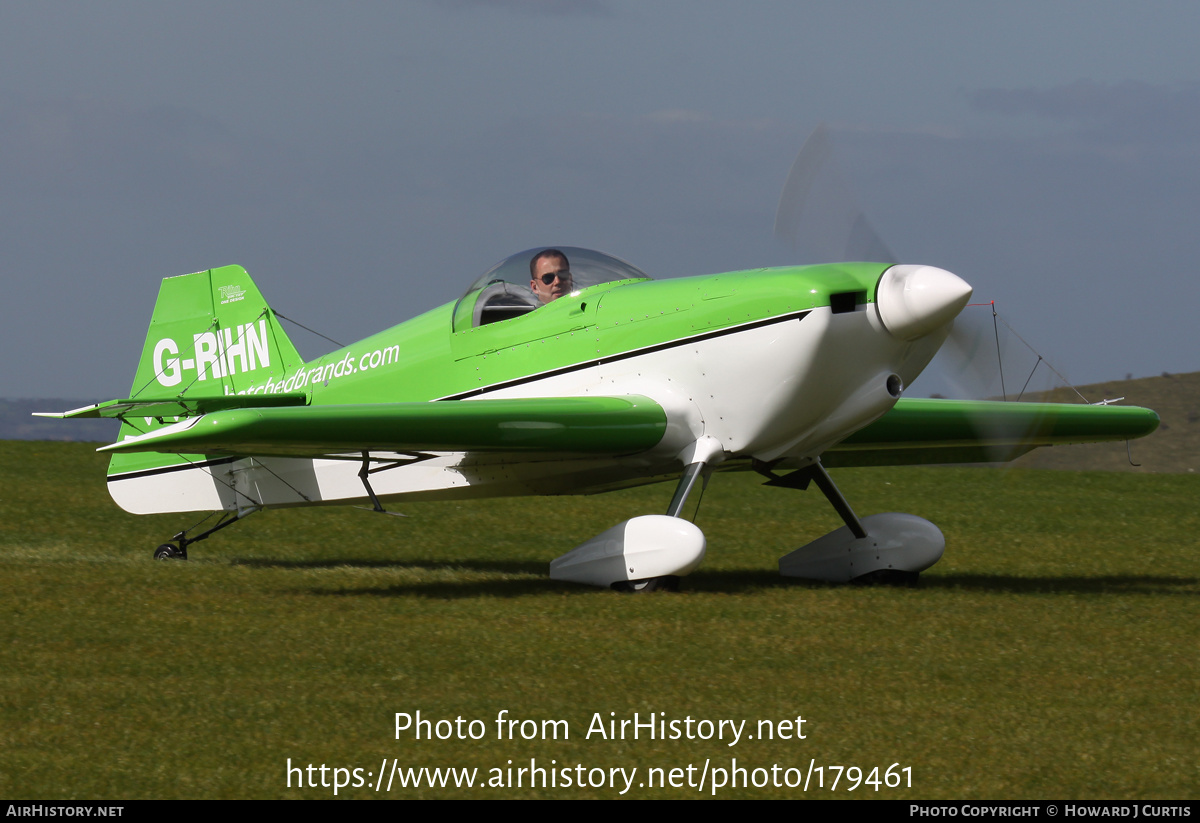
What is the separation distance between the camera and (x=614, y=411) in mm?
9000

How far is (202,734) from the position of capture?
17.5 ft

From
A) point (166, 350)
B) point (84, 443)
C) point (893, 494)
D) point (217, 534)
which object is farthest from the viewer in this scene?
point (84, 443)

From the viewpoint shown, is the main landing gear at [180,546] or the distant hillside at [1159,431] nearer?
the main landing gear at [180,546]

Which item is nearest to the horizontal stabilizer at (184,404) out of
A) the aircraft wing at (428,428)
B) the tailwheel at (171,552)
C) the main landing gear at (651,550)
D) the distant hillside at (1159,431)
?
the tailwheel at (171,552)

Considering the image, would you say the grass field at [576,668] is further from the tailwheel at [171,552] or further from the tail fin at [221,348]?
the tail fin at [221,348]

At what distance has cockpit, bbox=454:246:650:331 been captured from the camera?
33.0 feet

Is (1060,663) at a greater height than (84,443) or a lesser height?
lesser

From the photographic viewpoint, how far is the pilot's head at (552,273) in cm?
1006

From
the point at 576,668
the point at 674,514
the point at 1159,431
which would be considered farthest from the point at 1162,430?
the point at 576,668

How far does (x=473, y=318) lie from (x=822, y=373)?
10.0 feet

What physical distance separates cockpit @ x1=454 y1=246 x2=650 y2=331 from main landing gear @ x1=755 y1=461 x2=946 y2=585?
194cm

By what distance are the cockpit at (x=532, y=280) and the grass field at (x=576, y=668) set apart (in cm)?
215
